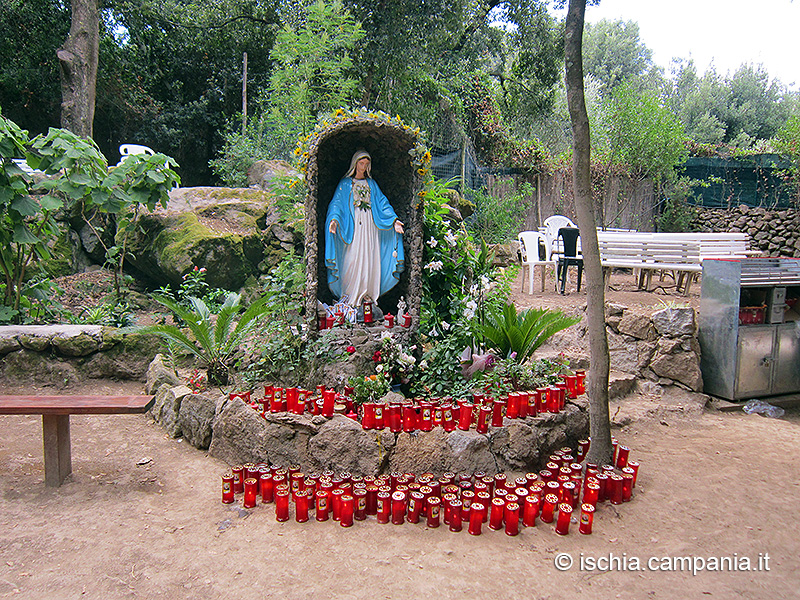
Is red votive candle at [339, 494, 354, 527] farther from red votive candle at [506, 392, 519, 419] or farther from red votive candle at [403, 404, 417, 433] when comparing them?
red votive candle at [506, 392, 519, 419]

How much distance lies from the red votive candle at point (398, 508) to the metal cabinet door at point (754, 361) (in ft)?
14.4

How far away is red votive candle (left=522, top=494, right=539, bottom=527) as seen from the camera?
3.20 metres

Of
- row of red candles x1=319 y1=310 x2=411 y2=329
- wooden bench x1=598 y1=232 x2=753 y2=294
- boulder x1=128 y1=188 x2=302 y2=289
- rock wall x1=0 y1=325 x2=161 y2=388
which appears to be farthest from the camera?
boulder x1=128 y1=188 x2=302 y2=289

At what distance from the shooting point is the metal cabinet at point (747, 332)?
18.7ft

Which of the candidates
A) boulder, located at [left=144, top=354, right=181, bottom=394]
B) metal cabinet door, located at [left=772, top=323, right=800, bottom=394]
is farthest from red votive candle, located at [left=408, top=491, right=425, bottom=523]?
metal cabinet door, located at [left=772, top=323, right=800, bottom=394]

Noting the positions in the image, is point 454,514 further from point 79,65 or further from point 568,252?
point 79,65

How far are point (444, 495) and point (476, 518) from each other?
0.25 meters

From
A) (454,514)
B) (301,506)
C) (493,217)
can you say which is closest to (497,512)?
(454,514)

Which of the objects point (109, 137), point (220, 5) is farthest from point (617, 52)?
point (109, 137)

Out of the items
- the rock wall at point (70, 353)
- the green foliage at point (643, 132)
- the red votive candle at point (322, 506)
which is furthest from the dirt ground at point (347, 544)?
the green foliage at point (643, 132)

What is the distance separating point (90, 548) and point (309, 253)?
287 cm

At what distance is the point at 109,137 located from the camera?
12672 mm

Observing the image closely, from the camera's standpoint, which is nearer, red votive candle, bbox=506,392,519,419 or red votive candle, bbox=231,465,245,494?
red votive candle, bbox=231,465,245,494

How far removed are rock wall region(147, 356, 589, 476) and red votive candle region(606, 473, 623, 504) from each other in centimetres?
53
